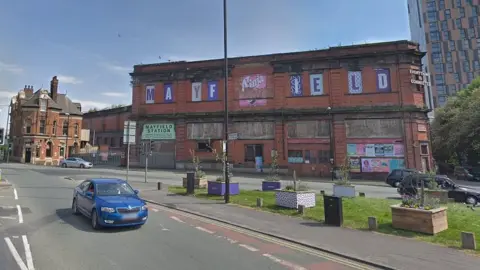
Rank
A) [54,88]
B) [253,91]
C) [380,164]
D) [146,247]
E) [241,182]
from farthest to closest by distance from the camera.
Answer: [54,88]
[253,91]
[380,164]
[241,182]
[146,247]

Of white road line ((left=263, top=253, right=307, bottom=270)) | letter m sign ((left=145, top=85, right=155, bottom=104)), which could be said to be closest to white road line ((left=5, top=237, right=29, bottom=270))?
white road line ((left=263, top=253, right=307, bottom=270))

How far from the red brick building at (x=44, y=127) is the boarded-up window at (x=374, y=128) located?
170 ft

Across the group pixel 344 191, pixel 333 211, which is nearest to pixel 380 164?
pixel 344 191

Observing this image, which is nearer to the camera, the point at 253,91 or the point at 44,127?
the point at 253,91

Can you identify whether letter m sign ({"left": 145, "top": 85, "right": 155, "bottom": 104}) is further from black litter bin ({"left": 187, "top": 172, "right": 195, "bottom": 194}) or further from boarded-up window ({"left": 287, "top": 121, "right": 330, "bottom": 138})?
black litter bin ({"left": 187, "top": 172, "right": 195, "bottom": 194})

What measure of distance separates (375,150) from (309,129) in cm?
751

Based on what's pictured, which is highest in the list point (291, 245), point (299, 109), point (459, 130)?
point (299, 109)

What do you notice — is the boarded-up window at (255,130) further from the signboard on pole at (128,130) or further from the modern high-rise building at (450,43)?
the modern high-rise building at (450,43)

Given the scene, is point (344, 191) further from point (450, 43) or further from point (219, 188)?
point (450, 43)

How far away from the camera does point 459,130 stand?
3712cm

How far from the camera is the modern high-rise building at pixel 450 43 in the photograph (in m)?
83.6

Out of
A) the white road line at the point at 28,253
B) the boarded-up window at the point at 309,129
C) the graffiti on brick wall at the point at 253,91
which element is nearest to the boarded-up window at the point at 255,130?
the boarded-up window at the point at 309,129

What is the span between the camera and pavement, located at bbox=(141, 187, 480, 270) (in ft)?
21.5

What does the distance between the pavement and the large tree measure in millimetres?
34610
